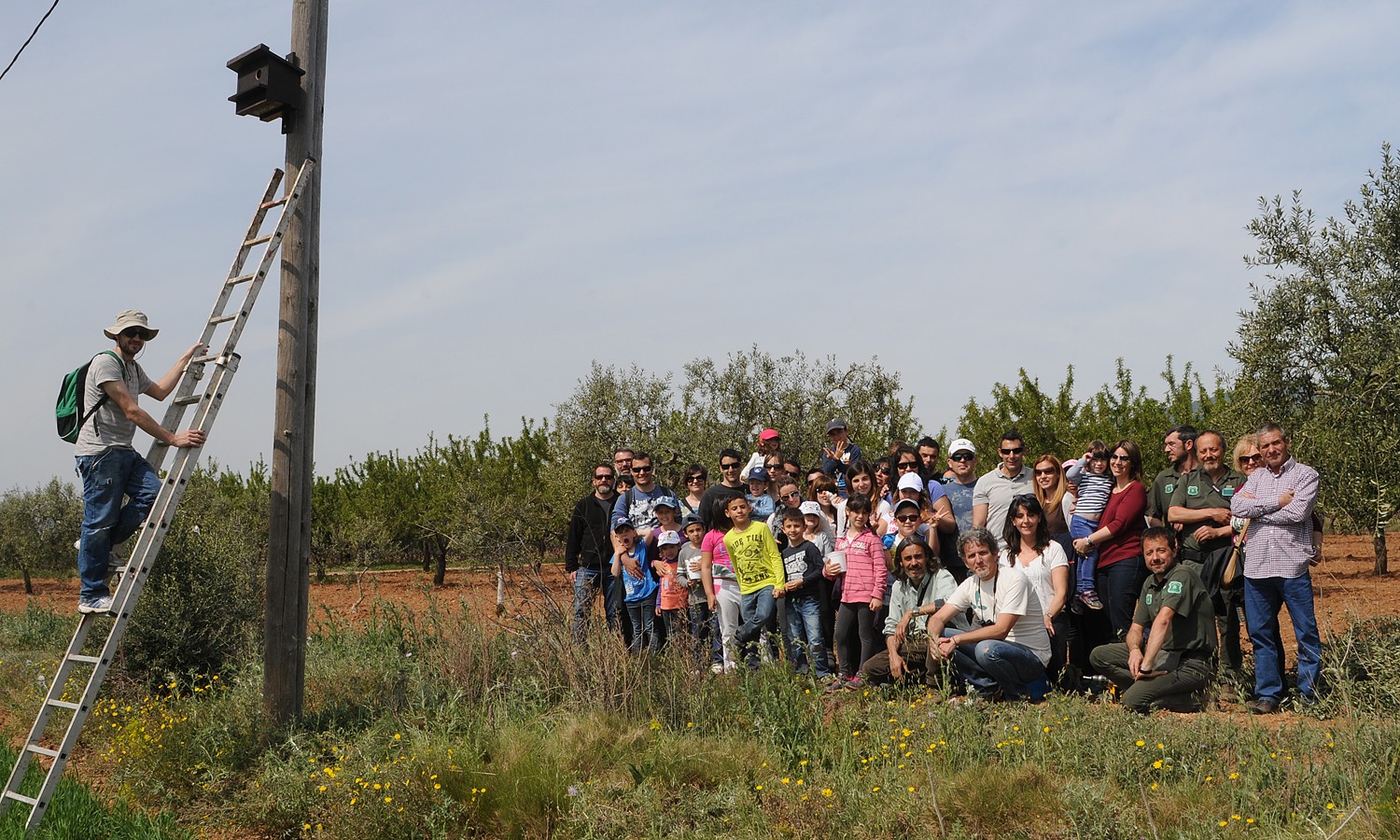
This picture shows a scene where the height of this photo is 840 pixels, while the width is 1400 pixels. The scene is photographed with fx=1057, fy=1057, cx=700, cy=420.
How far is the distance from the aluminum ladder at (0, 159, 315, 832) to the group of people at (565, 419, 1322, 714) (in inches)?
130

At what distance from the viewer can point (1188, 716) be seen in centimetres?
647

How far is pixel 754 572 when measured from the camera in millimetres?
8781

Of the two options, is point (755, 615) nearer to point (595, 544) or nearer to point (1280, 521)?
point (595, 544)

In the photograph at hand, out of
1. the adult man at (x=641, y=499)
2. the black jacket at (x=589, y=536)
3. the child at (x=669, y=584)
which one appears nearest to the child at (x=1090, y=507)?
the child at (x=669, y=584)

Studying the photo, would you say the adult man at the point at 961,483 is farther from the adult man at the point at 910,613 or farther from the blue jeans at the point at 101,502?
the blue jeans at the point at 101,502

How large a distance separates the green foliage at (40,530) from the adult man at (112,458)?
27.5 meters

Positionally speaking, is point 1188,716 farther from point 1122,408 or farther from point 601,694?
point 1122,408

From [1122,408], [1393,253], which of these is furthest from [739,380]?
[1393,253]

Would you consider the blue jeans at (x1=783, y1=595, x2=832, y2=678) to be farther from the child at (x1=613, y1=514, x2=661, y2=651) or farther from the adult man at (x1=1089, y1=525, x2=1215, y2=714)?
the adult man at (x1=1089, y1=525, x2=1215, y2=714)

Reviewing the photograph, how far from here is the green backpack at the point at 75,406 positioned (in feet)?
21.6

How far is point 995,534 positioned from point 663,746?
3546mm

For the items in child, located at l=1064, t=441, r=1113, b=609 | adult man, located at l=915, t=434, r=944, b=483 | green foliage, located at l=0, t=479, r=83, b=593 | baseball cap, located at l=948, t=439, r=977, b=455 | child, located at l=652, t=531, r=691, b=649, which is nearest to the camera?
child, located at l=1064, t=441, r=1113, b=609

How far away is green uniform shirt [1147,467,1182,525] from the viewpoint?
7.98 m

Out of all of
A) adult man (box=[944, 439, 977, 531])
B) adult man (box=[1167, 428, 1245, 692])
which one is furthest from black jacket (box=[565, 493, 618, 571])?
adult man (box=[1167, 428, 1245, 692])
